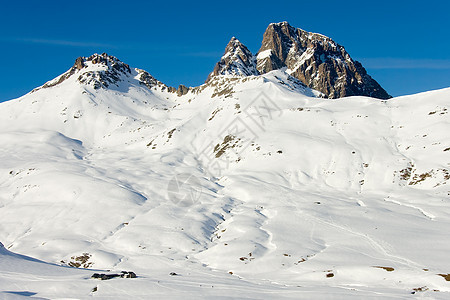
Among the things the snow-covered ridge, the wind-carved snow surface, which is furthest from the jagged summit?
the wind-carved snow surface

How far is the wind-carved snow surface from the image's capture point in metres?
26.9

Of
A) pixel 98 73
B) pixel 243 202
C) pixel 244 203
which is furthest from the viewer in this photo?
pixel 98 73

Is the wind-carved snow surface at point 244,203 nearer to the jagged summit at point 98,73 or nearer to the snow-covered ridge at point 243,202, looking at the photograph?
the snow-covered ridge at point 243,202

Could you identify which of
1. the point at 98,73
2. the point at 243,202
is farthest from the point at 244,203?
the point at 98,73

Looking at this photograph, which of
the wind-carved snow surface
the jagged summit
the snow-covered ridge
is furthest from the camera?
the jagged summit

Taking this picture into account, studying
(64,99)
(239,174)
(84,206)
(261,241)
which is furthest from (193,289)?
(64,99)

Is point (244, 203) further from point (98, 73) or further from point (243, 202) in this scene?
point (98, 73)

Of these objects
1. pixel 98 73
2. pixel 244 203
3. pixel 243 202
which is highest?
pixel 98 73

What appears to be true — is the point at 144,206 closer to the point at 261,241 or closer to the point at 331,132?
the point at 261,241

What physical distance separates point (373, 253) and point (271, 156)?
160 ft

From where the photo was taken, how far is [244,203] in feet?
204

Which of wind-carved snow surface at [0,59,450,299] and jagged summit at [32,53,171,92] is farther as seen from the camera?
jagged summit at [32,53,171,92]

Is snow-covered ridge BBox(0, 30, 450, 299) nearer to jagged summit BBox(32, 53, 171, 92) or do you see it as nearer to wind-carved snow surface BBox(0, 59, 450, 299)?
wind-carved snow surface BBox(0, 59, 450, 299)

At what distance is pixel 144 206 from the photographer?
2371 inches
